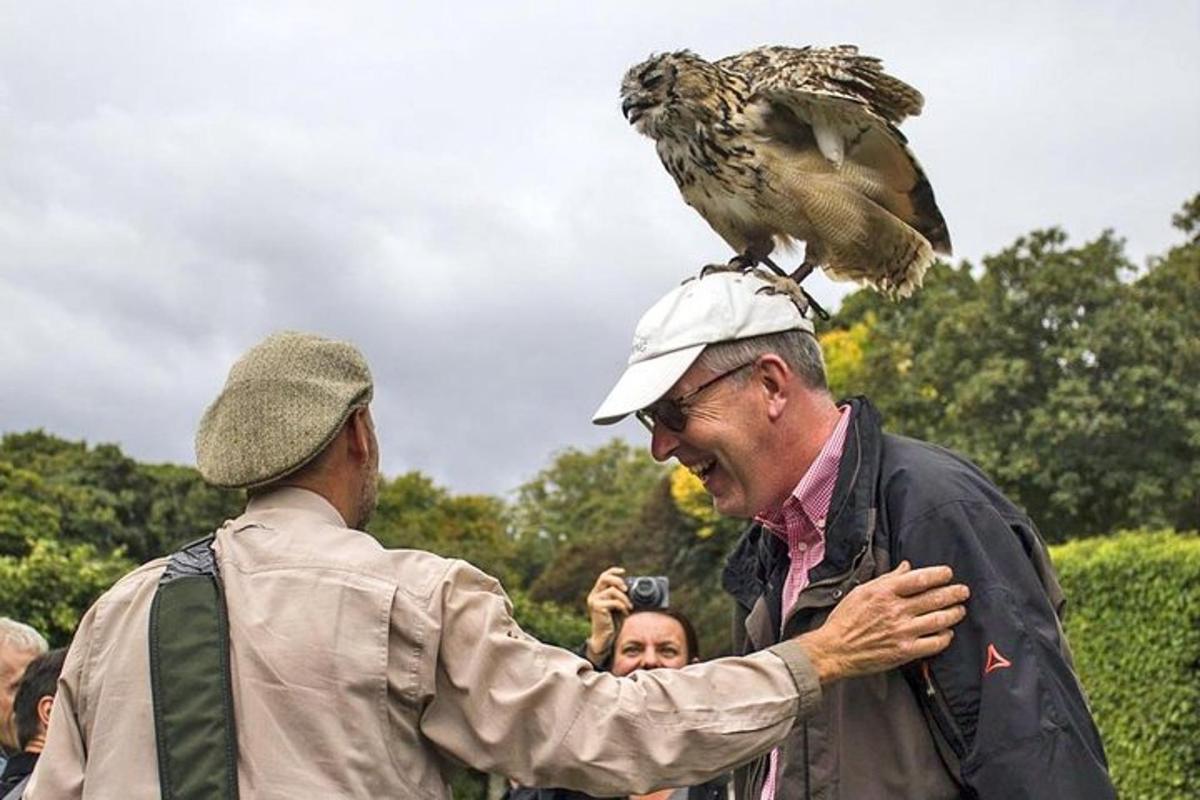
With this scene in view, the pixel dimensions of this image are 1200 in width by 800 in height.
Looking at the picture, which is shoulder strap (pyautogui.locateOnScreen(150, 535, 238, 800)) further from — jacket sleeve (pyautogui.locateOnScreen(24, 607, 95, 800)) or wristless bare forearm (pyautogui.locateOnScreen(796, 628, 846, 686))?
wristless bare forearm (pyautogui.locateOnScreen(796, 628, 846, 686))

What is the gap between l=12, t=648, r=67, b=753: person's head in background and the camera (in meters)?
6.02

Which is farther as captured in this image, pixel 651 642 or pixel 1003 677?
pixel 651 642

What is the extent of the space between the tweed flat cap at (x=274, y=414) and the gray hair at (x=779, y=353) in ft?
2.89

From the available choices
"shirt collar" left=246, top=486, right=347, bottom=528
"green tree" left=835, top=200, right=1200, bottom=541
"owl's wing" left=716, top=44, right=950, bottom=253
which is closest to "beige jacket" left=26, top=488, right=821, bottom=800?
"shirt collar" left=246, top=486, right=347, bottom=528

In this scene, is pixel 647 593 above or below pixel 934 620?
above

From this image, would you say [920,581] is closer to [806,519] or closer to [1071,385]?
[806,519]

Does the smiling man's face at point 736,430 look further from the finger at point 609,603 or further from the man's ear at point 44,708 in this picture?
Answer: the man's ear at point 44,708

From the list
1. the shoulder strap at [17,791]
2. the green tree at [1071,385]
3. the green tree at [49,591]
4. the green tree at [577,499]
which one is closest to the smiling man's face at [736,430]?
the shoulder strap at [17,791]

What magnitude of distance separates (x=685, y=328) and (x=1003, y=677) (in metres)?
1.12

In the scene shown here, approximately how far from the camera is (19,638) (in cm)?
720

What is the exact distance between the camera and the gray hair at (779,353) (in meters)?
3.53

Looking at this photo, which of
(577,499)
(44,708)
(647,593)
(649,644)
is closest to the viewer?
(44,708)

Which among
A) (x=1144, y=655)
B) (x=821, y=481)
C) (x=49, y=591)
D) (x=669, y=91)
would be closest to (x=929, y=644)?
(x=821, y=481)

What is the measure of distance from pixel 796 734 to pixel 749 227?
1.72 metres
